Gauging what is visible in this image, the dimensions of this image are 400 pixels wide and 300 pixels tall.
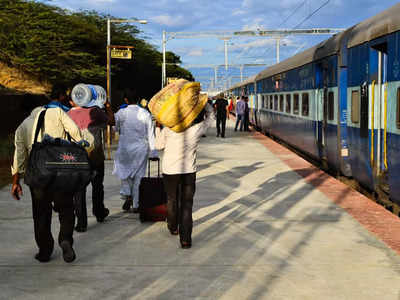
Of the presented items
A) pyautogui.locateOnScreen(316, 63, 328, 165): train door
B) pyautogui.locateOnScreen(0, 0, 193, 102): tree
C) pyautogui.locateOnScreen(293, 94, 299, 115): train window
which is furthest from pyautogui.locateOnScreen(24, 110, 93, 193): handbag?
pyautogui.locateOnScreen(0, 0, 193, 102): tree

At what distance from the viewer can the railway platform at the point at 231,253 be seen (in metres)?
4.96

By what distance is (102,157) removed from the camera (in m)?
7.55

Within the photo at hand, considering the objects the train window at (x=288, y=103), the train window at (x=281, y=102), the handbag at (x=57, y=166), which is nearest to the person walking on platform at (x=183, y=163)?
the handbag at (x=57, y=166)

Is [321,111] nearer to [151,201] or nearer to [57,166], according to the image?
[151,201]

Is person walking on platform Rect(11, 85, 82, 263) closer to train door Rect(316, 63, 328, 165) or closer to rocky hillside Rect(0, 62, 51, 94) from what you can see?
train door Rect(316, 63, 328, 165)

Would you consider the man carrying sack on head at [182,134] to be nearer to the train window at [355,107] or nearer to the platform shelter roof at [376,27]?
the platform shelter roof at [376,27]

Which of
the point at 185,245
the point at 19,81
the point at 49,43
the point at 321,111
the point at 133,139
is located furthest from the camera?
the point at 19,81

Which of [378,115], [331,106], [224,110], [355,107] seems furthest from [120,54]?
[378,115]

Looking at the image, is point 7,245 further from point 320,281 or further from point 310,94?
point 310,94

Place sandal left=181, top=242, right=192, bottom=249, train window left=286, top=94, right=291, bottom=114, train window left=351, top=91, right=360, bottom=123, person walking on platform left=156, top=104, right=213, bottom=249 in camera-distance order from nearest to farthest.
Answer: sandal left=181, top=242, right=192, bottom=249, person walking on platform left=156, top=104, right=213, bottom=249, train window left=351, top=91, right=360, bottom=123, train window left=286, top=94, right=291, bottom=114

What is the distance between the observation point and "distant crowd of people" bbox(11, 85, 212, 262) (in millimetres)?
5789

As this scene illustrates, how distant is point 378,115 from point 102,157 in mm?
4002

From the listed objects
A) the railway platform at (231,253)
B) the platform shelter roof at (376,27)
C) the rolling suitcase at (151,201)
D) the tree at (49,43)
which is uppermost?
the tree at (49,43)

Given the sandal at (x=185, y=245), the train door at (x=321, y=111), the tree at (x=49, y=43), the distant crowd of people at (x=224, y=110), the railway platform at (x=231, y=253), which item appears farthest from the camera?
the tree at (x=49, y=43)
